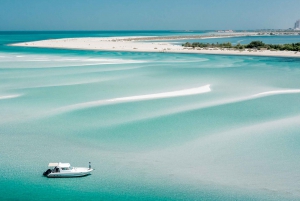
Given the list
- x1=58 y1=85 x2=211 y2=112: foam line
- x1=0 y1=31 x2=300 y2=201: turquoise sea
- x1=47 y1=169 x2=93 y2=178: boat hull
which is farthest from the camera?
x1=58 y1=85 x2=211 y2=112: foam line

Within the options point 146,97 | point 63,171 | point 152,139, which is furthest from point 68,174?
point 146,97

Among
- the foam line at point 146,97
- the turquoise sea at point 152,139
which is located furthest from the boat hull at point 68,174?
the foam line at point 146,97

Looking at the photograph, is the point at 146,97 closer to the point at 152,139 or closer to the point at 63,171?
the point at 152,139

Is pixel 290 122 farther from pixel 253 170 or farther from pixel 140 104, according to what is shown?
pixel 140 104

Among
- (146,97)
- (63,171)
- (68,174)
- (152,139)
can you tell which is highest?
(146,97)

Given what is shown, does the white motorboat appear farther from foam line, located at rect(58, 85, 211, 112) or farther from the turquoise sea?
foam line, located at rect(58, 85, 211, 112)

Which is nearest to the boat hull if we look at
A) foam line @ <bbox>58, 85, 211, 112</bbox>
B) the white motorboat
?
the white motorboat

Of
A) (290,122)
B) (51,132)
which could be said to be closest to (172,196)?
(51,132)

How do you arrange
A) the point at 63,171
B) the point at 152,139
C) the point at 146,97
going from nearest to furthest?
the point at 63,171 → the point at 152,139 → the point at 146,97

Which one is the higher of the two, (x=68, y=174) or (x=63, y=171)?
(x=63, y=171)
